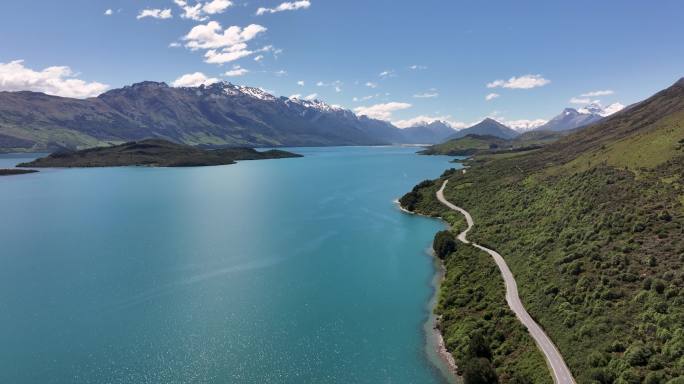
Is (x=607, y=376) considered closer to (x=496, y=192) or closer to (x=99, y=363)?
(x=99, y=363)

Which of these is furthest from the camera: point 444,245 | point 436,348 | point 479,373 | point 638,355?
point 444,245

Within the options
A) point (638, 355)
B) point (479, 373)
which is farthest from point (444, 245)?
point (638, 355)

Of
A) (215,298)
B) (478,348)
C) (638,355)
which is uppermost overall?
(638,355)

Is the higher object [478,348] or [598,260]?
[598,260]

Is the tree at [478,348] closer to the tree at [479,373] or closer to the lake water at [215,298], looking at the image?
the tree at [479,373]

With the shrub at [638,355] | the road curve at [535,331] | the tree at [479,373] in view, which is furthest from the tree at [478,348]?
the shrub at [638,355]

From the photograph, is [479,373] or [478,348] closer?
[479,373]

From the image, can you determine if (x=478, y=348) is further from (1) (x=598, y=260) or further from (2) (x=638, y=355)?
(1) (x=598, y=260)

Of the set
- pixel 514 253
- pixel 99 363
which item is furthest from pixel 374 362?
pixel 514 253
